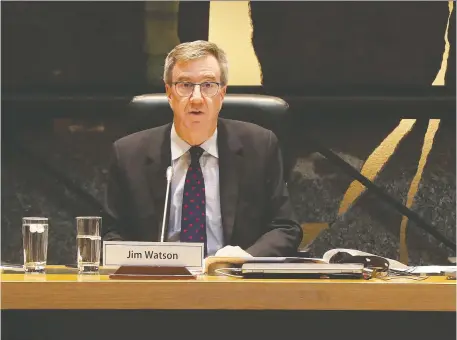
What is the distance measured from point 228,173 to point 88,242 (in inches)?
40.7

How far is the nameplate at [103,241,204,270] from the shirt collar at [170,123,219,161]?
109 cm

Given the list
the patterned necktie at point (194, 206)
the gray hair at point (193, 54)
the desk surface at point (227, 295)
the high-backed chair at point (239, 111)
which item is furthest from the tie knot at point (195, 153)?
the desk surface at point (227, 295)

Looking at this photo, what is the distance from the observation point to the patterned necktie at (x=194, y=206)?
8.16 ft

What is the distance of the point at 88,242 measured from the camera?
1.66 meters

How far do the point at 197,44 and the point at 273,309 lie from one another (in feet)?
4.84

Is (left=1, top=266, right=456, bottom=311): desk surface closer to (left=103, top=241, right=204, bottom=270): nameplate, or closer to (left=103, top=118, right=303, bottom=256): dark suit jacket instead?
(left=103, top=241, right=204, bottom=270): nameplate

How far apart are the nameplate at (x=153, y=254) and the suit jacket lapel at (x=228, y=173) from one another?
0.97m

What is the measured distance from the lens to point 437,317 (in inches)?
54.1

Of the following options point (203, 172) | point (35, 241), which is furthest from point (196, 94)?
point (35, 241)

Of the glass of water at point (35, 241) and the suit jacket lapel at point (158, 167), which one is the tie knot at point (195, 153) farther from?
the glass of water at point (35, 241)

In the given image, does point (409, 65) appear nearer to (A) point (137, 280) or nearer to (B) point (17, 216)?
(B) point (17, 216)

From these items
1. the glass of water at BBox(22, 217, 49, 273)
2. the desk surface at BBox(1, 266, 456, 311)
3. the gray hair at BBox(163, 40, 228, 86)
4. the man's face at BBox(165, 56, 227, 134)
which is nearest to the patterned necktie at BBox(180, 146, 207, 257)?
the man's face at BBox(165, 56, 227, 134)

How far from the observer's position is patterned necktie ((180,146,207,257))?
249 cm

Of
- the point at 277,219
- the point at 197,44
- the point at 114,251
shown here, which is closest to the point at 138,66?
the point at 197,44
